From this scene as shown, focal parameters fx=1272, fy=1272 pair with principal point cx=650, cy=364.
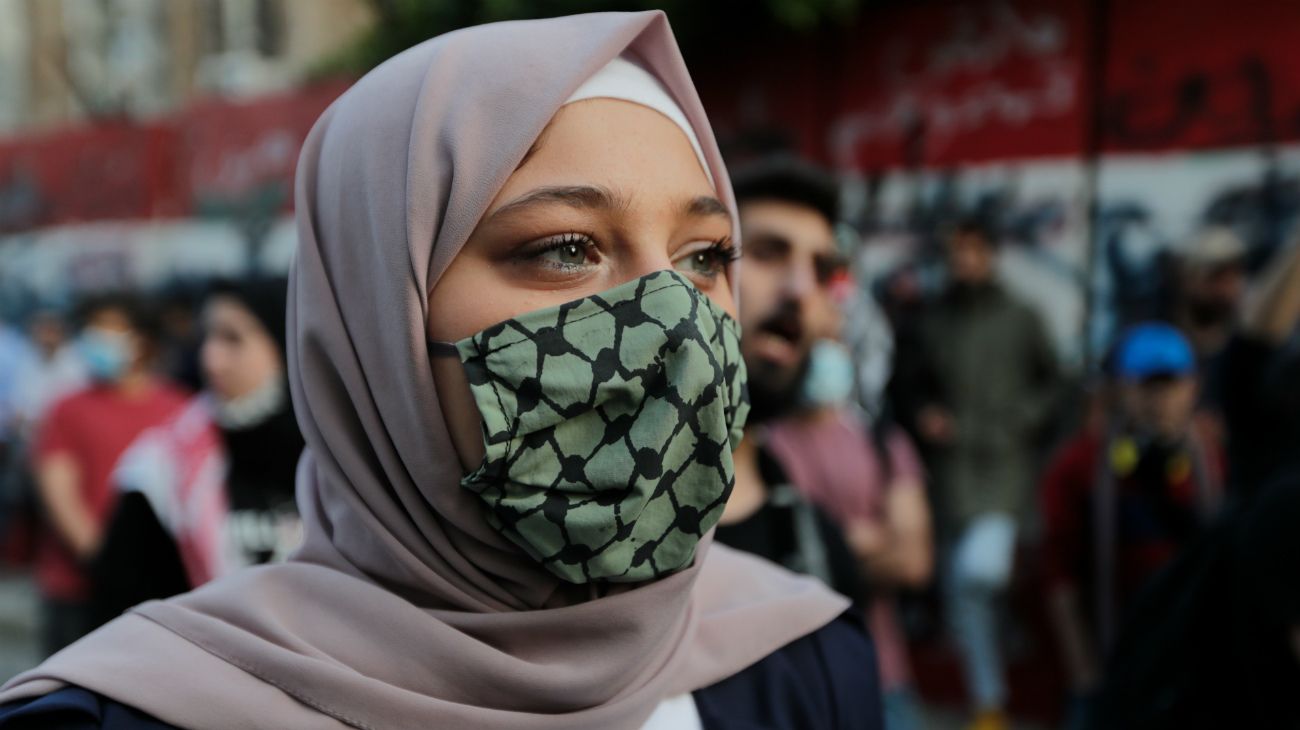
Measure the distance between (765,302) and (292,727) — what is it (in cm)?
197

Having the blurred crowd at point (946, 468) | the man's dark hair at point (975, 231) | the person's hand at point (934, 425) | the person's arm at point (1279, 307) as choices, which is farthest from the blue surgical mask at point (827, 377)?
the man's dark hair at point (975, 231)

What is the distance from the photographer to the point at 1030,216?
661 centimetres

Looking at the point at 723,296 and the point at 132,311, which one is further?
the point at 132,311

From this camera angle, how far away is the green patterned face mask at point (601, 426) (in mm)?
1467

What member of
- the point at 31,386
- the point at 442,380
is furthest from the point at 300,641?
the point at 31,386

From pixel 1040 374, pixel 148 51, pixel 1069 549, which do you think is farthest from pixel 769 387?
pixel 148 51

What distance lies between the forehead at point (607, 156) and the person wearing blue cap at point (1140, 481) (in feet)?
10.9

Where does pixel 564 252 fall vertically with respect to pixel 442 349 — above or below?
above

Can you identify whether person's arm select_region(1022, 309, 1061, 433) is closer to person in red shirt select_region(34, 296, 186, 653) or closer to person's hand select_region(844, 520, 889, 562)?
person's hand select_region(844, 520, 889, 562)

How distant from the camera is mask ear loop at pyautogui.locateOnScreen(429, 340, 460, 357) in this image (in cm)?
151

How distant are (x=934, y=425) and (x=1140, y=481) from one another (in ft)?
6.01

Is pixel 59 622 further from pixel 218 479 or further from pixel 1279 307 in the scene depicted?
pixel 1279 307

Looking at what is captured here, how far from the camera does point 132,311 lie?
19.3 ft

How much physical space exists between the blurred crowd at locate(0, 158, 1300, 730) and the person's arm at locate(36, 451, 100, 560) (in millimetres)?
14
